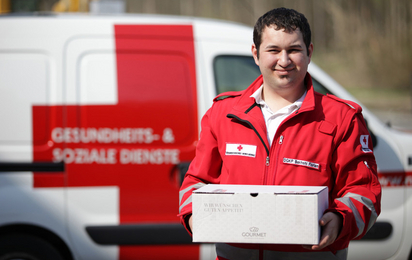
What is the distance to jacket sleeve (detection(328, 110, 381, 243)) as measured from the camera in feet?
5.10

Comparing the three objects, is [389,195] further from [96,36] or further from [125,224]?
[96,36]

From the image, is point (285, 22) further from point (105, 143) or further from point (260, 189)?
point (105, 143)

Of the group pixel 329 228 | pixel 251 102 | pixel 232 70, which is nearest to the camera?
pixel 329 228

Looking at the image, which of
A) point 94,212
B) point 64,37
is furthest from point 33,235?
point 64,37

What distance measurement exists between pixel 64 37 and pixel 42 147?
747 mm

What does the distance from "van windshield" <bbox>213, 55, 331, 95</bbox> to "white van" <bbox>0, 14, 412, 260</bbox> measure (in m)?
0.04

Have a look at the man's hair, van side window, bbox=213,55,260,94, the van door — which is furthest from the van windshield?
the man's hair

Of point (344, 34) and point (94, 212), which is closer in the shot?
point (94, 212)

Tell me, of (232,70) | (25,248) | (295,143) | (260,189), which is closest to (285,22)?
(295,143)

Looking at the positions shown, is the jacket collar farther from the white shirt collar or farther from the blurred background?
the blurred background

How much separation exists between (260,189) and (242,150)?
0.65 ft

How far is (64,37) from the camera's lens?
128 inches

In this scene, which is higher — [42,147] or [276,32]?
[276,32]

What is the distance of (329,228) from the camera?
1.46 meters
